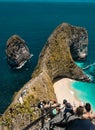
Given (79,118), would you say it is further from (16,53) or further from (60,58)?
(16,53)

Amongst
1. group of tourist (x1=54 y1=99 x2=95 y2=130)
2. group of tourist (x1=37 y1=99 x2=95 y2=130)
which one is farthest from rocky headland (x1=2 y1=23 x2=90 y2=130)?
group of tourist (x1=54 y1=99 x2=95 y2=130)

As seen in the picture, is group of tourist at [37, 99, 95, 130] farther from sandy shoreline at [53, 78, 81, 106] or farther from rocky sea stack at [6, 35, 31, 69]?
rocky sea stack at [6, 35, 31, 69]

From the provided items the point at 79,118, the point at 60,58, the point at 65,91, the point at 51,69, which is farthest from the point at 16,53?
the point at 79,118

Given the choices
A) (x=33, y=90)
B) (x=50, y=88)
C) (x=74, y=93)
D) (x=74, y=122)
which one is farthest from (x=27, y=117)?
(x=74, y=122)

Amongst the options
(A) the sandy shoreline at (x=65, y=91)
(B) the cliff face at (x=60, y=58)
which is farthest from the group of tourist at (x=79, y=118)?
(B) the cliff face at (x=60, y=58)

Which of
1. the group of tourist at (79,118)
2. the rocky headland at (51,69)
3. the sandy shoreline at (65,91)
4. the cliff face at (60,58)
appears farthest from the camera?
the cliff face at (60,58)

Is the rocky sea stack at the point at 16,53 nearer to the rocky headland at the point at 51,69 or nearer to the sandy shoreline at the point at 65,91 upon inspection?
the rocky headland at the point at 51,69
